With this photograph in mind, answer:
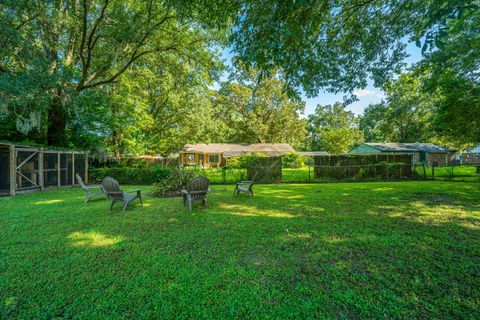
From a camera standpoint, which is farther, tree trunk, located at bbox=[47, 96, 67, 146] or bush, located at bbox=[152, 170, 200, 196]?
tree trunk, located at bbox=[47, 96, 67, 146]

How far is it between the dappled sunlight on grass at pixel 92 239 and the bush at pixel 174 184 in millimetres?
4019

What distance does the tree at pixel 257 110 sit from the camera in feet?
109

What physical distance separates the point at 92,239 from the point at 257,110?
107 ft

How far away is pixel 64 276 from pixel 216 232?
7.88ft

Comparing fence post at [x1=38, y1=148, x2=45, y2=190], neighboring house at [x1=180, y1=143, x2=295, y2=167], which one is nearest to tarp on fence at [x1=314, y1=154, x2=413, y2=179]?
neighboring house at [x1=180, y1=143, x2=295, y2=167]

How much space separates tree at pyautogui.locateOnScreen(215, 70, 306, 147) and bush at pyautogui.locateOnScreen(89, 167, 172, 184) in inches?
866

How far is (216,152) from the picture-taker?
97.4 ft

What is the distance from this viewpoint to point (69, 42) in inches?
469

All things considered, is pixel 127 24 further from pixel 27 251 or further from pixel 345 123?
pixel 345 123

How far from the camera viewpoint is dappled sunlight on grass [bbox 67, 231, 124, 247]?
355cm

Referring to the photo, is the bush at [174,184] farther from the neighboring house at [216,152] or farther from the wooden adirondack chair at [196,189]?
the neighboring house at [216,152]

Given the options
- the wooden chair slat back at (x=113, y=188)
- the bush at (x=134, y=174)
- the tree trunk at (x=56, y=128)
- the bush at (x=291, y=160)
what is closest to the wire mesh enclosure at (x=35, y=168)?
the bush at (x=134, y=174)

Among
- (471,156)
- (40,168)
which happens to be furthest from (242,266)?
(471,156)

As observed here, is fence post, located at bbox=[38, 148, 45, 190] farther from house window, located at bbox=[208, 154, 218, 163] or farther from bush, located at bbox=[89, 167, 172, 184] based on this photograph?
house window, located at bbox=[208, 154, 218, 163]
